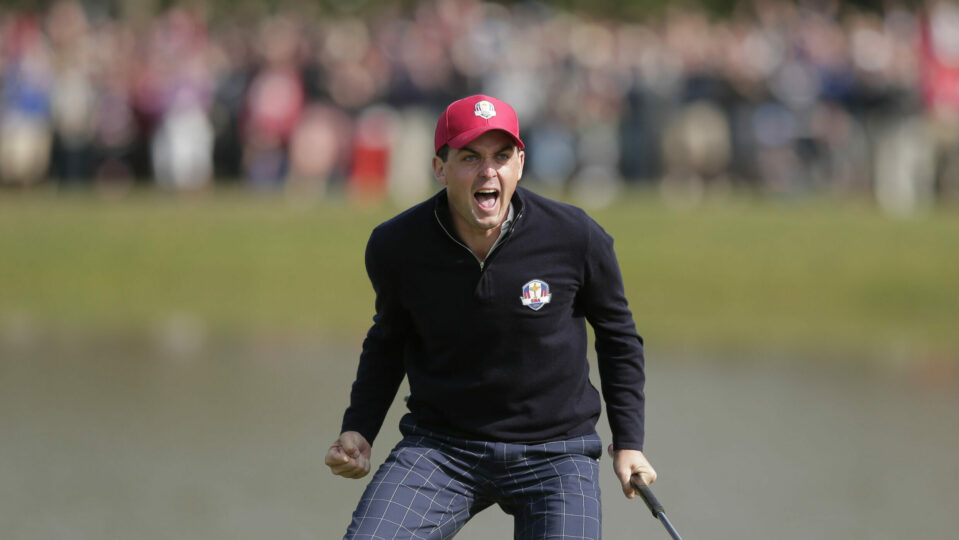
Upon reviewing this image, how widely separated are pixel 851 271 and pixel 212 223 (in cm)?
683

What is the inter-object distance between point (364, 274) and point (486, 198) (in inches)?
462

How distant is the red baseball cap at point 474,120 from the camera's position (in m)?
4.18

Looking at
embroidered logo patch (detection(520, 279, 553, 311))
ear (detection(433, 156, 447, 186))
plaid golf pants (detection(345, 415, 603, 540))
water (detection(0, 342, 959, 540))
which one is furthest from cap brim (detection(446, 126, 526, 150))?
water (detection(0, 342, 959, 540))

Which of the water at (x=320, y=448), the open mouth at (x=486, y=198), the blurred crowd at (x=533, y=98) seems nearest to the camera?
the open mouth at (x=486, y=198)

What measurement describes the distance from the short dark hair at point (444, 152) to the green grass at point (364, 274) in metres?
9.54

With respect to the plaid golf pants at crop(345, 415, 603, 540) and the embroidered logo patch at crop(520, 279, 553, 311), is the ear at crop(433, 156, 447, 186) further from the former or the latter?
the plaid golf pants at crop(345, 415, 603, 540)

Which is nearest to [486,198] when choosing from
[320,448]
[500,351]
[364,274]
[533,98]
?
[500,351]

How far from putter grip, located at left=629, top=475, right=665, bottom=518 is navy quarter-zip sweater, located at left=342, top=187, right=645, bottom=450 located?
105 mm

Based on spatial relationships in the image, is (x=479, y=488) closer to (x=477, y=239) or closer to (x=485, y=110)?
(x=477, y=239)

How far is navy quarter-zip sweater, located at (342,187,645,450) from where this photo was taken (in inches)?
172

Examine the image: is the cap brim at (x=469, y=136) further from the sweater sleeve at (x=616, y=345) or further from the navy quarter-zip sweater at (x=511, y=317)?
the sweater sleeve at (x=616, y=345)

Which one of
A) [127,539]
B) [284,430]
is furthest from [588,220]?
[284,430]

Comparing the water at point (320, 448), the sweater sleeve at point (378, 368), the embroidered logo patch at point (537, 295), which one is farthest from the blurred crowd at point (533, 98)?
the embroidered logo patch at point (537, 295)

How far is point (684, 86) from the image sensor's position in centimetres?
1769
